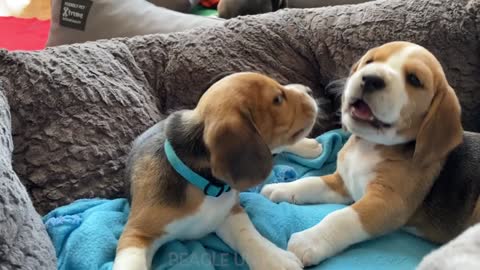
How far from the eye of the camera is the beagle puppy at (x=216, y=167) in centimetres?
146

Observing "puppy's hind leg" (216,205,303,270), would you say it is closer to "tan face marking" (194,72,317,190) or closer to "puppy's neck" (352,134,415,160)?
"tan face marking" (194,72,317,190)

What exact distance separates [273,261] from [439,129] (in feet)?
1.86

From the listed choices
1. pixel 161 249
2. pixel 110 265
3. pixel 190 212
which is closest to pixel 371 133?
pixel 190 212

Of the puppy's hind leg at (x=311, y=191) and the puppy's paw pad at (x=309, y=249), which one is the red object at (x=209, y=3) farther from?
the puppy's paw pad at (x=309, y=249)

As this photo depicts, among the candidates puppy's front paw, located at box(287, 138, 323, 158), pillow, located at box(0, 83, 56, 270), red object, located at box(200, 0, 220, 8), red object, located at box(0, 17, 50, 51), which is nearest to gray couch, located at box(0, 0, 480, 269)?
pillow, located at box(0, 83, 56, 270)

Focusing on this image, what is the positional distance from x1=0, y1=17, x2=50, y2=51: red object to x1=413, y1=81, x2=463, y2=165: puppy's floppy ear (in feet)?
7.53

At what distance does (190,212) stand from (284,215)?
331 millimetres

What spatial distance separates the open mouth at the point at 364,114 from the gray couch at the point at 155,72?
0.53 meters

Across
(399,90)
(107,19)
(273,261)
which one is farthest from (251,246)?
(107,19)

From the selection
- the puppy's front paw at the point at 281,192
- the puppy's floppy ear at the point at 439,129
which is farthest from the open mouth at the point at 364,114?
the puppy's front paw at the point at 281,192

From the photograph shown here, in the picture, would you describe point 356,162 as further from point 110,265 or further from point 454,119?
point 110,265

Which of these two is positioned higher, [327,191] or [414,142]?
[414,142]

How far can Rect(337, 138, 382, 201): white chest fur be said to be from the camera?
1795 millimetres

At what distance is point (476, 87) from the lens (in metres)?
2.15
